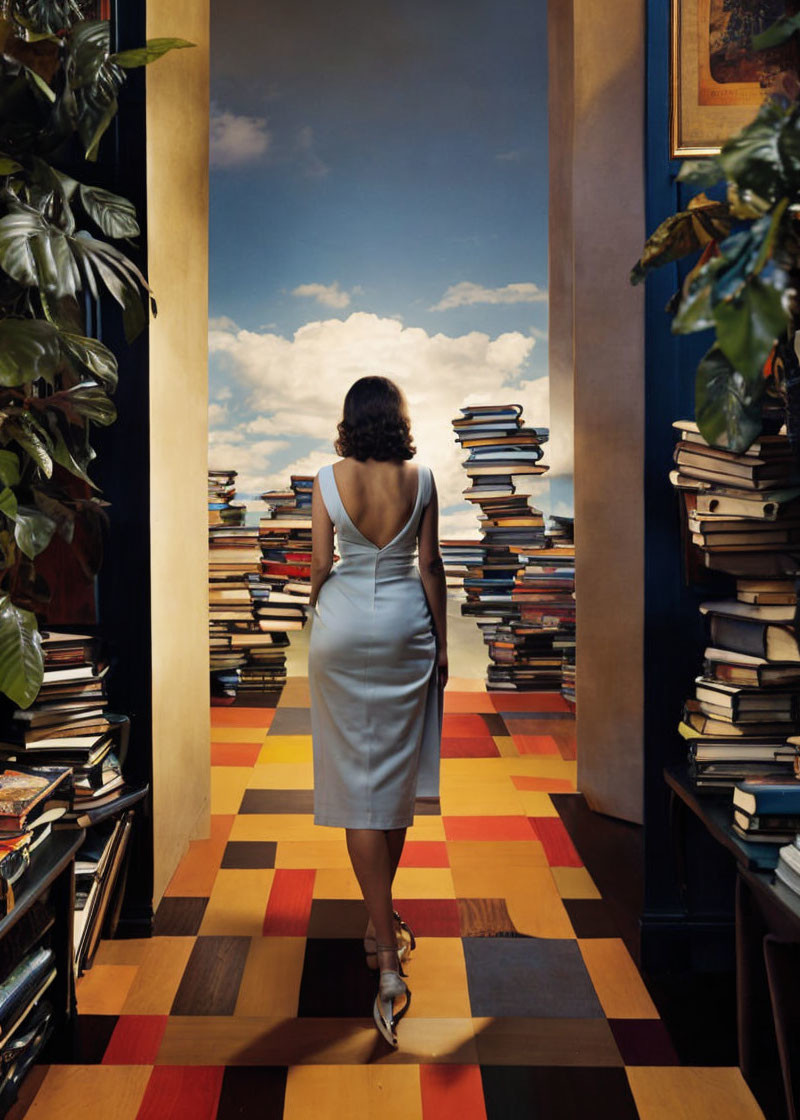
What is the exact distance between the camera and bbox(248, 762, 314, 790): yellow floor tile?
388cm

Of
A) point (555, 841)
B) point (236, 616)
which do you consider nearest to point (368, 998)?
point (555, 841)

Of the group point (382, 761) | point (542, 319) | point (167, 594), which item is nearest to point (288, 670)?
point (542, 319)

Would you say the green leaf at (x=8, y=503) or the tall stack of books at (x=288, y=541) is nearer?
the green leaf at (x=8, y=503)

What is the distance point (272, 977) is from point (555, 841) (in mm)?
1237

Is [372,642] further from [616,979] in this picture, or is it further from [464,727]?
[464,727]

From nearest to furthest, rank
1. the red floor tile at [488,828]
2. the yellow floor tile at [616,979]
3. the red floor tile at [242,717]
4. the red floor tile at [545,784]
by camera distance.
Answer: the yellow floor tile at [616,979] → the red floor tile at [488,828] → the red floor tile at [545,784] → the red floor tile at [242,717]

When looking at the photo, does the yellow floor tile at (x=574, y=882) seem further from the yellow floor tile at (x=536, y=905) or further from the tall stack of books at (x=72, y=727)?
the tall stack of books at (x=72, y=727)

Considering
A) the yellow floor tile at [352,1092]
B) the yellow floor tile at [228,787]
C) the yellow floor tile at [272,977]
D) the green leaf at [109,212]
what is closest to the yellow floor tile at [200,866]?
the yellow floor tile at [228,787]

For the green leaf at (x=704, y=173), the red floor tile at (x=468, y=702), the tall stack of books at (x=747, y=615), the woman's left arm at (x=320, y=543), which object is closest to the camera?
the green leaf at (x=704, y=173)

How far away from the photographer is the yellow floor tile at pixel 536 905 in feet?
8.63

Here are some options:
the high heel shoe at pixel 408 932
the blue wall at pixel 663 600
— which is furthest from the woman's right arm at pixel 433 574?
the high heel shoe at pixel 408 932

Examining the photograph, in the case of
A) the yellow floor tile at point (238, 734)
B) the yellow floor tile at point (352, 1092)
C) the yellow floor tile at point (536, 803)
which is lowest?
the yellow floor tile at point (352, 1092)

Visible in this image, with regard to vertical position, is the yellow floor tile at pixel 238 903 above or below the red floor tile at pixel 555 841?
below

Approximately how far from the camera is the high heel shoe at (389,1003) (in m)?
2.09
